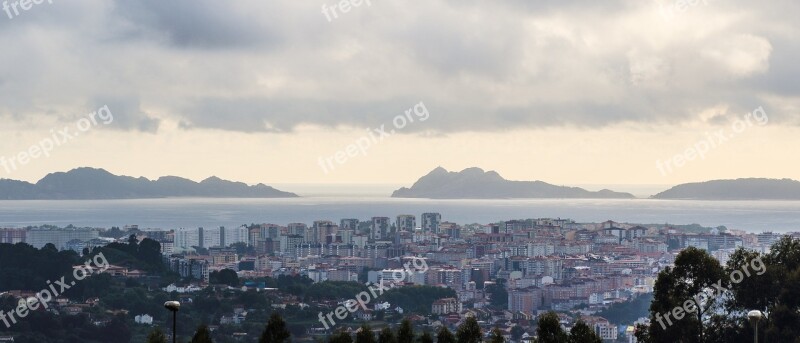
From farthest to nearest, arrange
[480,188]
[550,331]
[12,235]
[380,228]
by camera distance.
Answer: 1. [480,188]
2. [380,228]
3. [12,235]
4. [550,331]

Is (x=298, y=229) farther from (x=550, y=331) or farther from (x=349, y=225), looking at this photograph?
(x=550, y=331)

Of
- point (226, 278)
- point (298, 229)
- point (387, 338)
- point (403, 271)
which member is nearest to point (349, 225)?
point (298, 229)

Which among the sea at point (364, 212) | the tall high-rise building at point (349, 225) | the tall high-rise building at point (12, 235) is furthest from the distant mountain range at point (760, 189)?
the tall high-rise building at point (12, 235)

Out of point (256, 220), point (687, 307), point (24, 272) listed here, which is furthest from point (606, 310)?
point (256, 220)

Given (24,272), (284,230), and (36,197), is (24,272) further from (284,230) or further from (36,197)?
(36,197)

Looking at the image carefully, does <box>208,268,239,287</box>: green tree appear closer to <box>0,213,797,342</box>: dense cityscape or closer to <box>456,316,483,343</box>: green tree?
<box>0,213,797,342</box>: dense cityscape

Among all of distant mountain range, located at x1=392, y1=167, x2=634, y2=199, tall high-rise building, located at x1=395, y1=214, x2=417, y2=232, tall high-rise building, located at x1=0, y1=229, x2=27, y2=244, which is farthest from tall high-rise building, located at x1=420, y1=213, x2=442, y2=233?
distant mountain range, located at x1=392, y1=167, x2=634, y2=199
